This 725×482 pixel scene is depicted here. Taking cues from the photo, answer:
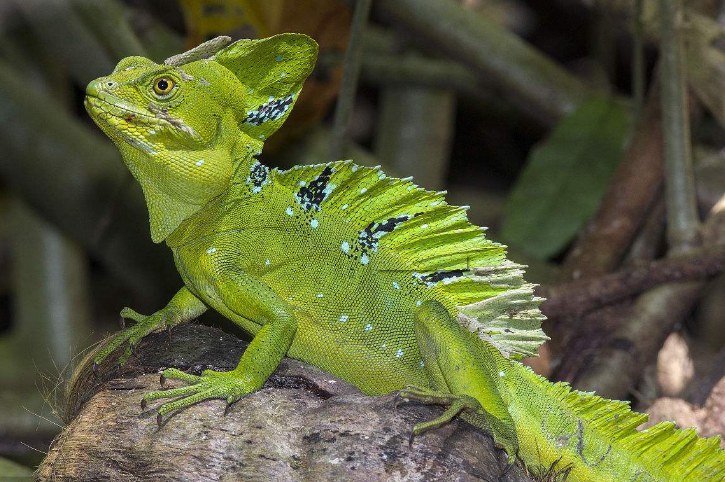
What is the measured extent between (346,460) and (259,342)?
1.70 ft

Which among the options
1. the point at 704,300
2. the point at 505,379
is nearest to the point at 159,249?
the point at 505,379

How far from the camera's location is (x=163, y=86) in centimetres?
269

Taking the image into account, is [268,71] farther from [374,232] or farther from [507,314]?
[507,314]

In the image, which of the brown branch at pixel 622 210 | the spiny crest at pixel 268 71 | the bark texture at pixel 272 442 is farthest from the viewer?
the brown branch at pixel 622 210

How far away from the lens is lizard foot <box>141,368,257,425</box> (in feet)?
8.00

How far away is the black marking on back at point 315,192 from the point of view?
2.94 metres

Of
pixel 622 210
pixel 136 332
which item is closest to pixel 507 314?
pixel 136 332

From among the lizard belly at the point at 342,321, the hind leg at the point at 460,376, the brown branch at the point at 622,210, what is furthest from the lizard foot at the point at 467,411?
the brown branch at the point at 622,210

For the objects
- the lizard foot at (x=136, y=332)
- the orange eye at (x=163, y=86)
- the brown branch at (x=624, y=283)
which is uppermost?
the orange eye at (x=163, y=86)

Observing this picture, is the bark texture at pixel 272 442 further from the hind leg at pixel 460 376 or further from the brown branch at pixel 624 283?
the brown branch at pixel 624 283

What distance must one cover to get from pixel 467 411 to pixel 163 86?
1365 mm

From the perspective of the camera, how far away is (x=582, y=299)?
450 centimetres

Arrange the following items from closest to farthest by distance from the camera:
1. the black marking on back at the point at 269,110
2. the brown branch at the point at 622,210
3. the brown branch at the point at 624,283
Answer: the black marking on back at the point at 269,110
the brown branch at the point at 624,283
the brown branch at the point at 622,210

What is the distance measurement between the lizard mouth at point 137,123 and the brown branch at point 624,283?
241 cm
